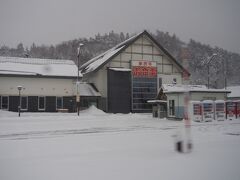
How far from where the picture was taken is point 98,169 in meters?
8.78

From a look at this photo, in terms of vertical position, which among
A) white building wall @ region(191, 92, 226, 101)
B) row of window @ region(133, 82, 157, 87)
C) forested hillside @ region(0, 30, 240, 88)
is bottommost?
white building wall @ region(191, 92, 226, 101)

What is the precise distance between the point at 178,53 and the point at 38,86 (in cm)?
6874

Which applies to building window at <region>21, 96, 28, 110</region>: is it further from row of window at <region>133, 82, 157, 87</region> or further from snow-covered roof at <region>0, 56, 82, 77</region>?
row of window at <region>133, 82, 157, 87</region>

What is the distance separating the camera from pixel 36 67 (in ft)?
142

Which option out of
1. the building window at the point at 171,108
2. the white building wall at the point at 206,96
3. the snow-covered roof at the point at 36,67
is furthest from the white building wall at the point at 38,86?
the white building wall at the point at 206,96

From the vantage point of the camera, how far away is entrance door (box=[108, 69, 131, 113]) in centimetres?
4572

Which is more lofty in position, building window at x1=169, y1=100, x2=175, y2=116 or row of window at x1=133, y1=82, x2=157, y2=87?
row of window at x1=133, y1=82, x2=157, y2=87

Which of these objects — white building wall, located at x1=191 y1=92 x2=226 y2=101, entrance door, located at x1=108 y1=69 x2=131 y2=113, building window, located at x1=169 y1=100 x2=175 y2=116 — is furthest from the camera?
entrance door, located at x1=108 y1=69 x2=131 y2=113

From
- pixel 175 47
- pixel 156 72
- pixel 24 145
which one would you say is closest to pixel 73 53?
pixel 175 47

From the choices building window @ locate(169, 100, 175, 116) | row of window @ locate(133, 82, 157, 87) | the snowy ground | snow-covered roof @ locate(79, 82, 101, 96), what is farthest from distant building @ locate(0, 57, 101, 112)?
the snowy ground

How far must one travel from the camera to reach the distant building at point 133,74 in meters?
46.0

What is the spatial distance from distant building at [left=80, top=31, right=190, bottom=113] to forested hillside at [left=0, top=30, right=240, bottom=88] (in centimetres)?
4186

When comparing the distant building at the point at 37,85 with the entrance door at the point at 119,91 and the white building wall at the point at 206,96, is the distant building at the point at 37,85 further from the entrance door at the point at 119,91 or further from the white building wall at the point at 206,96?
the white building wall at the point at 206,96

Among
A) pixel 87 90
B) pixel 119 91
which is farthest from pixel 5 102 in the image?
pixel 119 91
